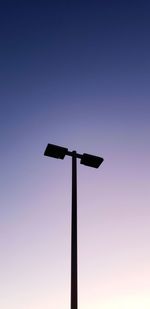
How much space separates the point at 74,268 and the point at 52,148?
3.37m

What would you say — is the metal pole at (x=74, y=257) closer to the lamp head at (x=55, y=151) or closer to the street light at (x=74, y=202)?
the street light at (x=74, y=202)

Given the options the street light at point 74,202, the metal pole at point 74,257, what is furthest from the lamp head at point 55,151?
the metal pole at point 74,257

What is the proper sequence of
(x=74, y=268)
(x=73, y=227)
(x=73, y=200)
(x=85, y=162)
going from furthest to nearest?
(x=85, y=162) < (x=73, y=200) < (x=73, y=227) < (x=74, y=268)

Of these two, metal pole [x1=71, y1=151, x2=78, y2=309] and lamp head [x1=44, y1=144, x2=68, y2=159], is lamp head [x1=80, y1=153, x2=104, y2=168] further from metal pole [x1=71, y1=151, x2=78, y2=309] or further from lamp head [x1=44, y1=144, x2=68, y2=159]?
metal pole [x1=71, y1=151, x2=78, y2=309]

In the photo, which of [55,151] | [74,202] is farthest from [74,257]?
[55,151]

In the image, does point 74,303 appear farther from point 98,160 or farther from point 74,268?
point 98,160

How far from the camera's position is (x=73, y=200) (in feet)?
25.8

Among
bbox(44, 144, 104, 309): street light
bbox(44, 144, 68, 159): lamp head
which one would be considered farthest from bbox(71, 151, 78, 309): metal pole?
bbox(44, 144, 68, 159): lamp head

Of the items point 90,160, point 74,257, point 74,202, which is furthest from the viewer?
point 90,160

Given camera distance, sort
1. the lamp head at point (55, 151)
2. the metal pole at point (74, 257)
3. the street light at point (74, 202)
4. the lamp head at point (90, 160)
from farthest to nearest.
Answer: the lamp head at point (90, 160) < the lamp head at point (55, 151) < the street light at point (74, 202) < the metal pole at point (74, 257)

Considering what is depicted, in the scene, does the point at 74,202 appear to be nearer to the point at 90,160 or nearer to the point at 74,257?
the point at 74,257

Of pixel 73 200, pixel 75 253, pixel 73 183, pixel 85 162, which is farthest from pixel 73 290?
pixel 85 162

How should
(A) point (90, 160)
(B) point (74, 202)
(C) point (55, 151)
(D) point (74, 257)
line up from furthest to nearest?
(A) point (90, 160) < (C) point (55, 151) < (B) point (74, 202) < (D) point (74, 257)

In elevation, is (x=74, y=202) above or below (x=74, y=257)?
above
